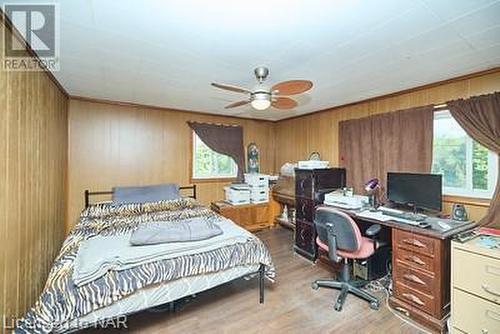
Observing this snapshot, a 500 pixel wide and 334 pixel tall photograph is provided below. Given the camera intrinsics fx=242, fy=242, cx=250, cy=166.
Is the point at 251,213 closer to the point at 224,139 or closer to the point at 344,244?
the point at 224,139

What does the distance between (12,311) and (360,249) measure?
2820 millimetres

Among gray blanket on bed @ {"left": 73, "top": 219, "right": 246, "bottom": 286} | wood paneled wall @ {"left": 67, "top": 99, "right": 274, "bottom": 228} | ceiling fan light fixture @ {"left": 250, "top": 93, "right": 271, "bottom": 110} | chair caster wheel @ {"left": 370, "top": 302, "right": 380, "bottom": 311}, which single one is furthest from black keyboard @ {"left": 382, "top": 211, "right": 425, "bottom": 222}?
wood paneled wall @ {"left": 67, "top": 99, "right": 274, "bottom": 228}

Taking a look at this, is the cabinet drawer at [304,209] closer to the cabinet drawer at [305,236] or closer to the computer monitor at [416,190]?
the cabinet drawer at [305,236]

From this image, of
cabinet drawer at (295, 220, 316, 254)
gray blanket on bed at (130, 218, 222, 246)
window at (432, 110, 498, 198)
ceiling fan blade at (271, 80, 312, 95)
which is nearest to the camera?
ceiling fan blade at (271, 80, 312, 95)

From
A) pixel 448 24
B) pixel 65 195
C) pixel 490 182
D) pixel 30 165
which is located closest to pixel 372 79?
pixel 448 24

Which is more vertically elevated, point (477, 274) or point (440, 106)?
point (440, 106)

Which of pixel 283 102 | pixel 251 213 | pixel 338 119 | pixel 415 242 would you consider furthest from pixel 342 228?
pixel 251 213

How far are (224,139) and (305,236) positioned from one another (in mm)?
2418

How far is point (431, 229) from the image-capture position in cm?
211

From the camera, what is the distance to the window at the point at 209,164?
15.1 ft

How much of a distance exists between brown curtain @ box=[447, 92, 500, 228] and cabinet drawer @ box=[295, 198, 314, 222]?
1.73 meters

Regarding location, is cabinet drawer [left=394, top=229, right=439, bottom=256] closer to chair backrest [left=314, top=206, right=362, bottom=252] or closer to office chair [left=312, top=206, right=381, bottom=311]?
office chair [left=312, top=206, right=381, bottom=311]

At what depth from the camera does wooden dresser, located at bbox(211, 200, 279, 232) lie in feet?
14.3

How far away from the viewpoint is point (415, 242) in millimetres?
2137
